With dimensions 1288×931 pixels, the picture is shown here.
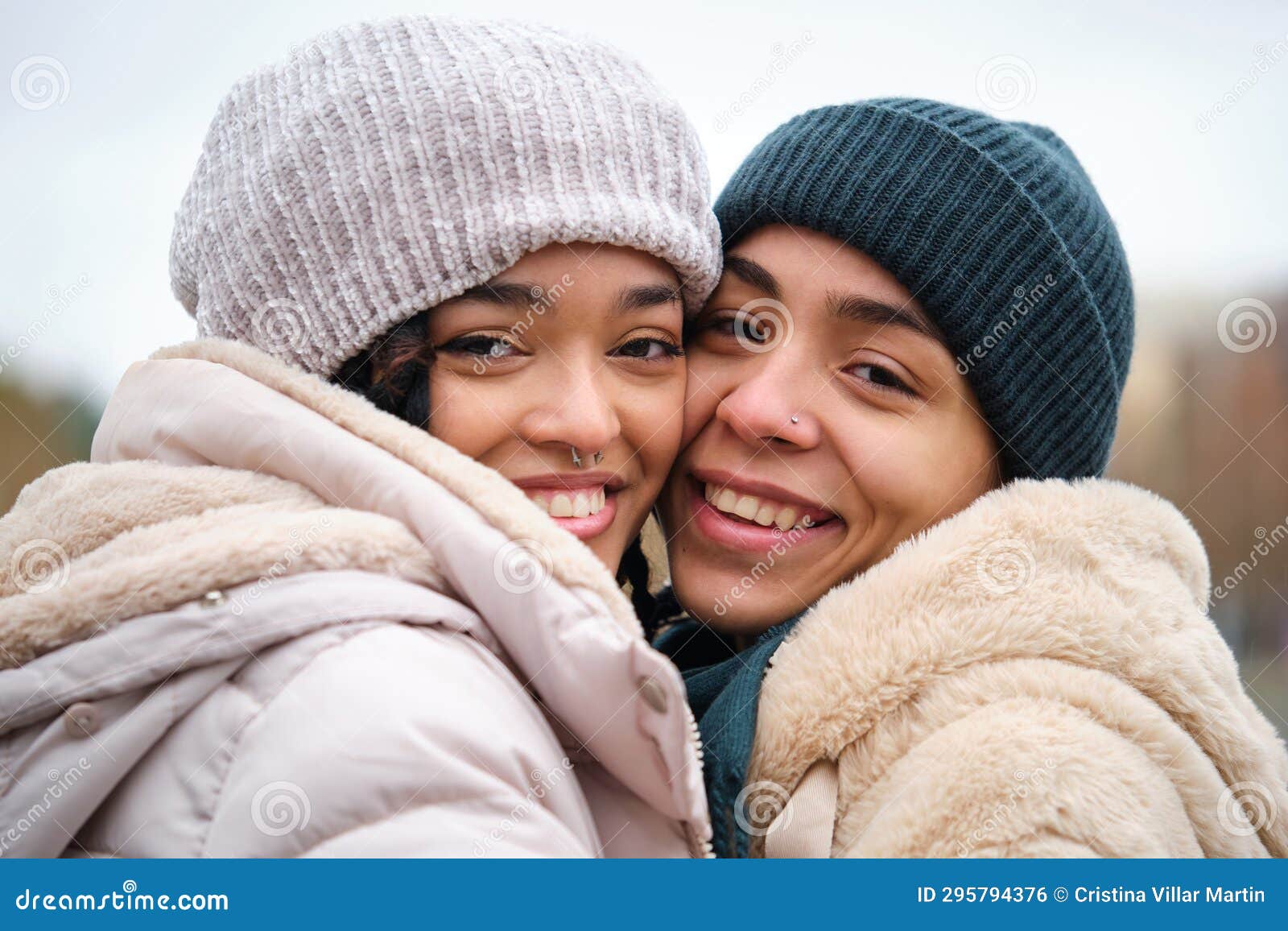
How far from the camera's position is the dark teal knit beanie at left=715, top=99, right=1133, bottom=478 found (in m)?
2.08

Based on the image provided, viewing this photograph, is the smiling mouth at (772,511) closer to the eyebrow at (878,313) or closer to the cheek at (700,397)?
the cheek at (700,397)

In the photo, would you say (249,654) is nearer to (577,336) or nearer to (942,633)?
(577,336)

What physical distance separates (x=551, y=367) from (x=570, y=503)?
0.24 m

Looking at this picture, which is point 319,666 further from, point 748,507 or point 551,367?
point 748,507

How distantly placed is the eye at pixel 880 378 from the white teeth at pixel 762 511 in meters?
0.30

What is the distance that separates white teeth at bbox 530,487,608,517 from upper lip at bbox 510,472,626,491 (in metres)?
0.01

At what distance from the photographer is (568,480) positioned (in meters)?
1.87

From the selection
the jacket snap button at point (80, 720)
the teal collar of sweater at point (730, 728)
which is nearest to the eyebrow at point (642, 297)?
the teal collar of sweater at point (730, 728)

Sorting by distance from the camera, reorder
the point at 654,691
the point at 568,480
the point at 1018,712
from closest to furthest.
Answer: the point at 654,691, the point at 1018,712, the point at 568,480

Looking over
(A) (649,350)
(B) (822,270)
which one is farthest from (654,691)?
(B) (822,270)

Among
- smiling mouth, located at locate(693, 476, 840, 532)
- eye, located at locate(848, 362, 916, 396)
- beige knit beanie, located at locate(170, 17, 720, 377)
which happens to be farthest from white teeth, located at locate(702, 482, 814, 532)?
beige knit beanie, located at locate(170, 17, 720, 377)

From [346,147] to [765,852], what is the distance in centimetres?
130

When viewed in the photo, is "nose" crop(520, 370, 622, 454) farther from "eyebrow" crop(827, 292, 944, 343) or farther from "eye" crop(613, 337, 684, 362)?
"eyebrow" crop(827, 292, 944, 343)

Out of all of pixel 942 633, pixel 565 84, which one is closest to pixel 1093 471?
pixel 942 633
